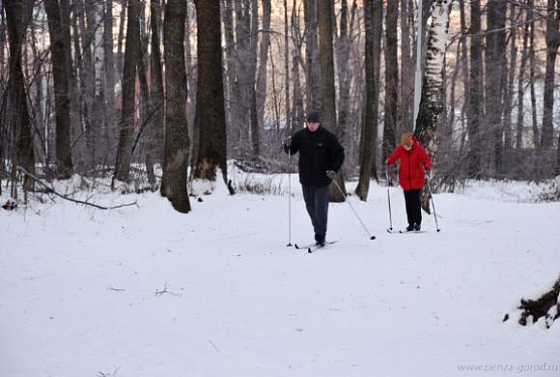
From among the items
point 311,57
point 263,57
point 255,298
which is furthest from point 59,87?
point 263,57

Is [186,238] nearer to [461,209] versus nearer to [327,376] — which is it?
[327,376]

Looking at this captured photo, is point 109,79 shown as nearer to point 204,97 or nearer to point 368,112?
point 368,112

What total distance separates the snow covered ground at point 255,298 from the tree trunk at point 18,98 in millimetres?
1182

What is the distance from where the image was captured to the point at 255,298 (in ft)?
20.4

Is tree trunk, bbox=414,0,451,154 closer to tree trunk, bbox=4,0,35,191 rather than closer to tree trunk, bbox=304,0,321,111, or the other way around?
tree trunk, bbox=4,0,35,191

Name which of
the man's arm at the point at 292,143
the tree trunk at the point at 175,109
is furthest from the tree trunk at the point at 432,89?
the tree trunk at the point at 175,109

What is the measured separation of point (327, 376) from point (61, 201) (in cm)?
791

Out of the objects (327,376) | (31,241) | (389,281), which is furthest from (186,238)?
(327,376)

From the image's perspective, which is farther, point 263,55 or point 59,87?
point 263,55

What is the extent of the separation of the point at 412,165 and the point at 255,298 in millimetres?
6215

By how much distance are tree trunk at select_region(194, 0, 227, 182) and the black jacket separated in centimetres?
443

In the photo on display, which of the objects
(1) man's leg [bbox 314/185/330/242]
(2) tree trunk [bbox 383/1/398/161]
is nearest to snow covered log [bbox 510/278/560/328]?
(1) man's leg [bbox 314/185/330/242]

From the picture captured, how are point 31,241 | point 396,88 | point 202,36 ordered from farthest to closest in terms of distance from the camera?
point 396,88 < point 202,36 < point 31,241

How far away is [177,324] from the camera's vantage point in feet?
17.1
